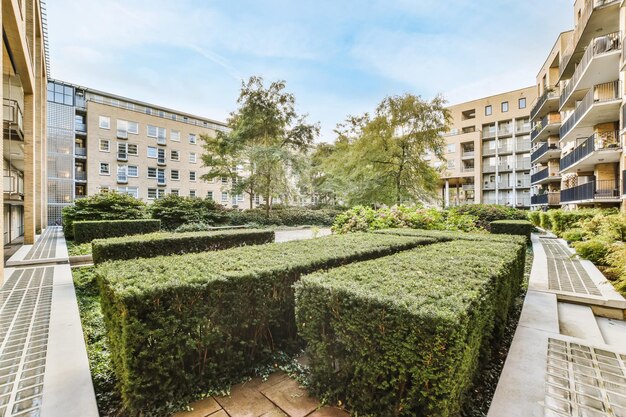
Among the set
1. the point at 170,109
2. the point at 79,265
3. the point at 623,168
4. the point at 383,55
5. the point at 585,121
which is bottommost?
the point at 79,265

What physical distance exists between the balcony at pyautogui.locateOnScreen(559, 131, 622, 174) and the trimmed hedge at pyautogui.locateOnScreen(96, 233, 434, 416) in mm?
19240

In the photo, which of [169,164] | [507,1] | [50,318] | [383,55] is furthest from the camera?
[169,164]

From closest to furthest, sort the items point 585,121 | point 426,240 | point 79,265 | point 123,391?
point 123,391, point 426,240, point 79,265, point 585,121

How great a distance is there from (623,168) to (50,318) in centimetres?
2122

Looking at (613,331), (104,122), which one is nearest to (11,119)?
(613,331)

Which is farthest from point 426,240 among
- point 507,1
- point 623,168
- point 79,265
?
point 623,168

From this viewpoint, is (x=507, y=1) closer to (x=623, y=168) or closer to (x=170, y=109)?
(x=623, y=168)

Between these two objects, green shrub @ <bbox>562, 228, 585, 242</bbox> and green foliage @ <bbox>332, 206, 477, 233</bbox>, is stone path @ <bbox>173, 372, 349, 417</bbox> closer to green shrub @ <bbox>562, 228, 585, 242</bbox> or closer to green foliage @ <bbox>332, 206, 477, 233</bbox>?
green foliage @ <bbox>332, 206, 477, 233</bbox>

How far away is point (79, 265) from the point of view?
8.08 meters

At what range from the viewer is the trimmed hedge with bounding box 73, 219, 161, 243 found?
11.3 m

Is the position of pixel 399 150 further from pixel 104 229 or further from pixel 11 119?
pixel 11 119

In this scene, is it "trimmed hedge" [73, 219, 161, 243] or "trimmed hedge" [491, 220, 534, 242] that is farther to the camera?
"trimmed hedge" [73, 219, 161, 243]

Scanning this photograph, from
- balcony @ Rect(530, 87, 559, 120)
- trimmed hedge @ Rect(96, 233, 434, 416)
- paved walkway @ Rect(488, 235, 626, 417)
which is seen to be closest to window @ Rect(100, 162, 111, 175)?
trimmed hedge @ Rect(96, 233, 434, 416)

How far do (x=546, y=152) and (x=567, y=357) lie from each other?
29.0 m
